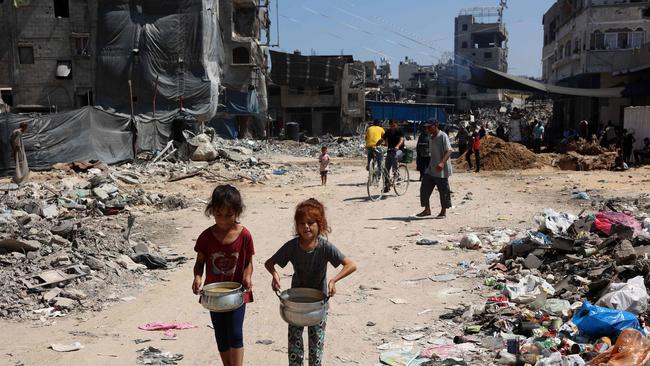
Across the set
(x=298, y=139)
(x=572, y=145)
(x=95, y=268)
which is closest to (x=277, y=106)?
(x=298, y=139)

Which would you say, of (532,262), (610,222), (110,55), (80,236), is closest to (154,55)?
(110,55)

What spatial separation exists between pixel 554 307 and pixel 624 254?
52.6 inches

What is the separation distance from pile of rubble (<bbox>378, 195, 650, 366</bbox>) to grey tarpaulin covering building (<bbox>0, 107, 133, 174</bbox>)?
15.8m

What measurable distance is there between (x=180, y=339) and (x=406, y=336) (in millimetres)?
1975

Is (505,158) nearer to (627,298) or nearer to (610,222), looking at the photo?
(610,222)

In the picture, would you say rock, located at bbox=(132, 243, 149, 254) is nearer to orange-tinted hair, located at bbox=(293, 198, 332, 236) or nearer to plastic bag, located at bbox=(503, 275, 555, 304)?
plastic bag, located at bbox=(503, 275, 555, 304)

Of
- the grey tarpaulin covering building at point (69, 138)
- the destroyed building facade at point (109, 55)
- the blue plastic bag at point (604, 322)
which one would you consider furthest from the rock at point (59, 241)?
the destroyed building facade at point (109, 55)

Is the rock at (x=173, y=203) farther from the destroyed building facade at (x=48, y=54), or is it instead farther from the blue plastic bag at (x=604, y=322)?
the destroyed building facade at (x=48, y=54)

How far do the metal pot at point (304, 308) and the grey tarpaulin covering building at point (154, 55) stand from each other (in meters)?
29.5

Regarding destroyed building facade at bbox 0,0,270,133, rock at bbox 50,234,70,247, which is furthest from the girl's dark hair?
destroyed building facade at bbox 0,0,270,133

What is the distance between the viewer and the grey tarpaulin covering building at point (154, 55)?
3288 centimetres

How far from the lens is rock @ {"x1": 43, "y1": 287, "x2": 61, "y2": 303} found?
630cm

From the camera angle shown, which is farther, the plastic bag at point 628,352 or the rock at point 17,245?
the rock at point 17,245

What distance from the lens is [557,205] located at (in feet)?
41.7
